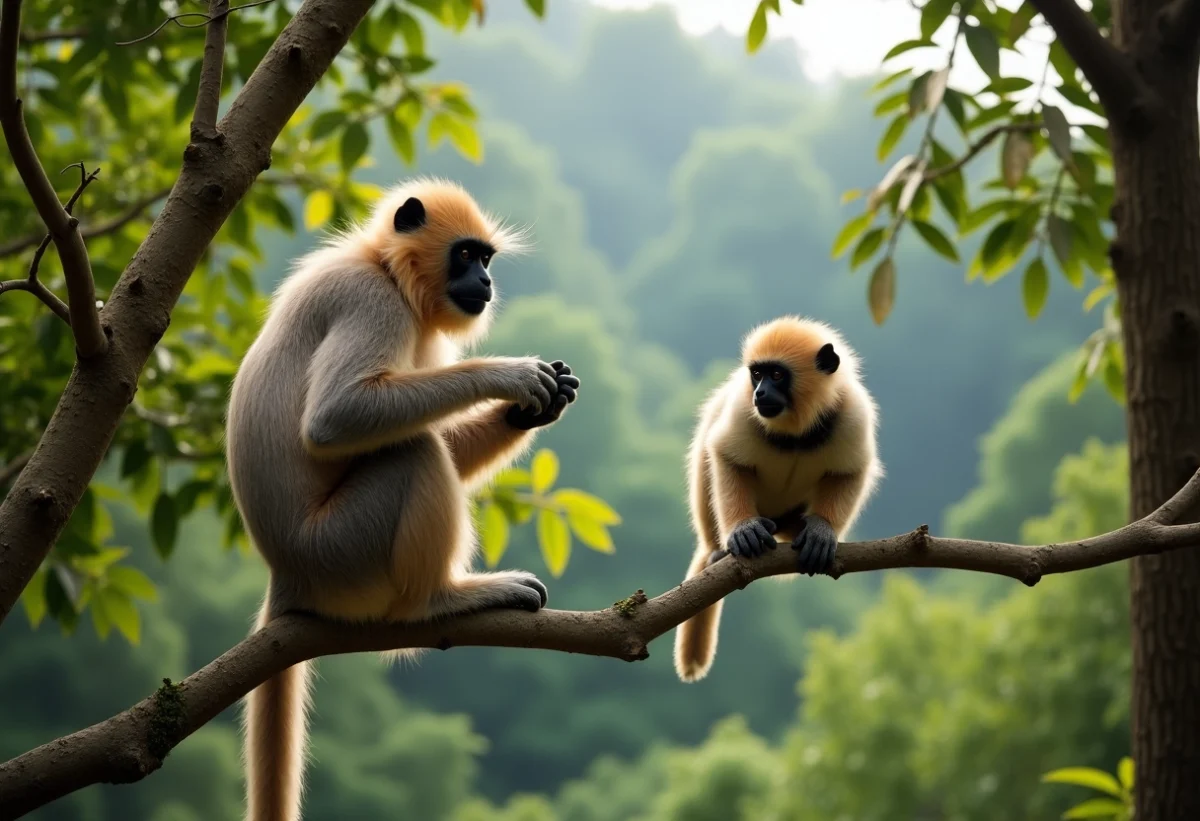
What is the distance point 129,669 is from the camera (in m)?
25.9

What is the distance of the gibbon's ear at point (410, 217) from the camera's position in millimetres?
4023

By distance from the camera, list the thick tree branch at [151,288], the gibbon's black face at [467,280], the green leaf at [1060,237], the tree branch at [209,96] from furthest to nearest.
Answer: the green leaf at [1060,237] → the gibbon's black face at [467,280] → the tree branch at [209,96] → the thick tree branch at [151,288]

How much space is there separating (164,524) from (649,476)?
3662 centimetres

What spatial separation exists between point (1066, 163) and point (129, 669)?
83.3ft

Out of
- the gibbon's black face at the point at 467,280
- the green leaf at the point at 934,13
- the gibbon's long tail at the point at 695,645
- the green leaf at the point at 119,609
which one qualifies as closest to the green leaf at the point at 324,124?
the gibbon's black face at the point at 467,280

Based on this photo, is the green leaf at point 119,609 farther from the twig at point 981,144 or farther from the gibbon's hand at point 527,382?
the twig at point 981,144

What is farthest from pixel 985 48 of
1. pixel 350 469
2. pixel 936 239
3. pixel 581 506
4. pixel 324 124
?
pixel 324 124

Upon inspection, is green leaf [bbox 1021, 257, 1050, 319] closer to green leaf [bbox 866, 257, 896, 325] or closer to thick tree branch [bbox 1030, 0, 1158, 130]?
green leaf [bbox 866, 257, 896, 325]

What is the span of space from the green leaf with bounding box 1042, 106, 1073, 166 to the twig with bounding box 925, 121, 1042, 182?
44 cm

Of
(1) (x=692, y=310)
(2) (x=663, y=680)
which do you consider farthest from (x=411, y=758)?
(1) (x=692, y=310)

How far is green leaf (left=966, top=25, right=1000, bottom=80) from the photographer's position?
4367 millimetres

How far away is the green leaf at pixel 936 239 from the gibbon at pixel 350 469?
2310 mm

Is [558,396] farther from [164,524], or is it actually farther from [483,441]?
[164,524]

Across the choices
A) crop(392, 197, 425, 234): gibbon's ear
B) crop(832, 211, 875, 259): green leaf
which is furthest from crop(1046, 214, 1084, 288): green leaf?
crop(392, 197, 425, 234): gibbon's ear
